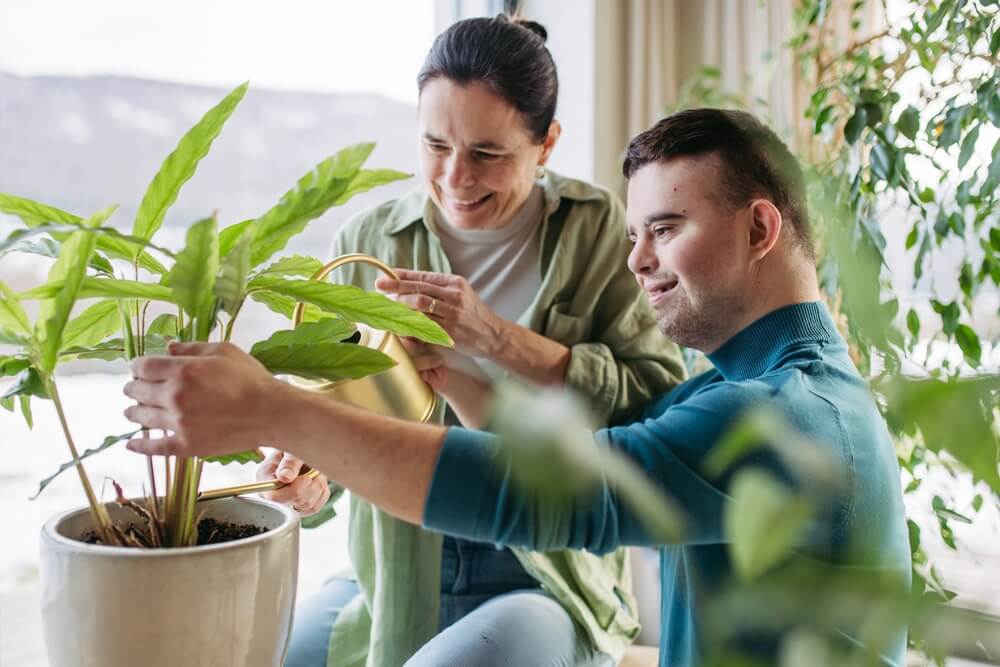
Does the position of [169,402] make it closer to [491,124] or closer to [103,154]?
[491,124]

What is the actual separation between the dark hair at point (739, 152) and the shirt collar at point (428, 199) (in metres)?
0.41

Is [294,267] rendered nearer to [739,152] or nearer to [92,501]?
[92,501]

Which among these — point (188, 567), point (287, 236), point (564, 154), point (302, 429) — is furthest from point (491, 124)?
point (564, 154)

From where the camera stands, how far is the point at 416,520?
810 mm

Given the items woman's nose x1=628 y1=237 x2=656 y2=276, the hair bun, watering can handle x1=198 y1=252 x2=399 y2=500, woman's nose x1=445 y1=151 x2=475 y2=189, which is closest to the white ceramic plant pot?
watering can handle x1=198 y1=252 x2=399 y2=500

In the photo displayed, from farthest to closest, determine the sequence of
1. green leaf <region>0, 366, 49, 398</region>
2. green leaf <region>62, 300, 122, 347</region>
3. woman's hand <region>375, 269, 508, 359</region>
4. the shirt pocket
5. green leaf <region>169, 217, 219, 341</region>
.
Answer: the shirt pocket
woman's hand <region>375, 269, 508, 359</region>
green leaf <region>62, 300, 122, 347</region>
green leaf <region>0, 366, 49, 398</region>
green leaf <region>169, 217, 219, 341</region>

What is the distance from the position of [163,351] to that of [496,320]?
55cm

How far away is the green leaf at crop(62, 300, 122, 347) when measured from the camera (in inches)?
35.0

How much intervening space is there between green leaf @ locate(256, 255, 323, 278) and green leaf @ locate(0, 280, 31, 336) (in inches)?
8.0

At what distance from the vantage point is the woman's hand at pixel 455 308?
124 centimetres

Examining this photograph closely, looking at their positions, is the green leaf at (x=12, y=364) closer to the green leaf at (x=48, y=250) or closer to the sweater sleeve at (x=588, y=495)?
the green leaf at (x=48, y=250)

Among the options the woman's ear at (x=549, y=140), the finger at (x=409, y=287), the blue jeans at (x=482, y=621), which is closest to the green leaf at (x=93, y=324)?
the finger at (x=409, y=287)

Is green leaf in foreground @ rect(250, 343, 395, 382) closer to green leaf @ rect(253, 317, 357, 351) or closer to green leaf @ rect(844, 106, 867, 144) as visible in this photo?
green leaf @ rect(253, 317, 357, 351)

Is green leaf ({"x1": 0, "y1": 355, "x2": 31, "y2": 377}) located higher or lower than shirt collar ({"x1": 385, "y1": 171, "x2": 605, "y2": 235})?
lower
